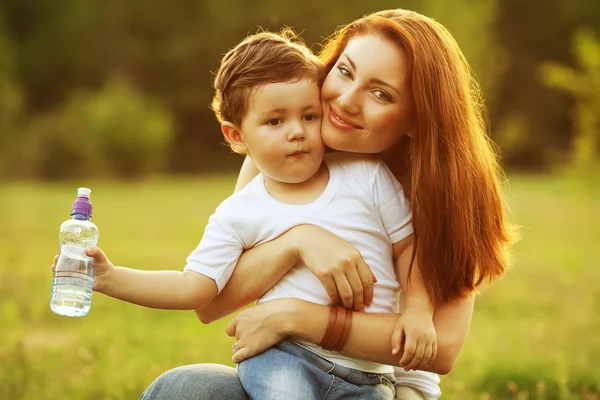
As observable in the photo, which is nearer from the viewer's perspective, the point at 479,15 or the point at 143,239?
the point at 143,239

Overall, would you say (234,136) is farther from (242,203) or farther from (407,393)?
(407,393)

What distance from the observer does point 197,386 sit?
2.64m

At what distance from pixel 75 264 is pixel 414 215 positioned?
108cm

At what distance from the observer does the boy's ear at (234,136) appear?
9.46 ft

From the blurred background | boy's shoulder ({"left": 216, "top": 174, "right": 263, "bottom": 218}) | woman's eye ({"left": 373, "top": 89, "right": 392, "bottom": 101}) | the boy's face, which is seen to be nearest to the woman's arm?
boy's shoulder ({"left": 216, "top": 174, "right": 263, "bottom": 218})

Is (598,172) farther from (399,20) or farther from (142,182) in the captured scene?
(142,182)

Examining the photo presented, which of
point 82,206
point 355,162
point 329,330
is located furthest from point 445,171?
point 82,206

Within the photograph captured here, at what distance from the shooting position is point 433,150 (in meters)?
2.77

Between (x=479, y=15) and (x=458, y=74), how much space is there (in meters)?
27.8

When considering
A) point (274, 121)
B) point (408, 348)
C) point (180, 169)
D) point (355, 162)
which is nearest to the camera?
point (408, 348)

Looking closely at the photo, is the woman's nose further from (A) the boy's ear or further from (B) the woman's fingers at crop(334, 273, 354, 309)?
(B) the woman's fingers at crop(334, 273, 354, 309)

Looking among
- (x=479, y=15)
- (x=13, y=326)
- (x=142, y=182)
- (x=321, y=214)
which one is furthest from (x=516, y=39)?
(x=321, y=214)

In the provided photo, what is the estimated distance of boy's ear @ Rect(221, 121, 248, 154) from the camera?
9.46 feet

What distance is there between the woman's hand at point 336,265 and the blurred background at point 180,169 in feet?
4.18
